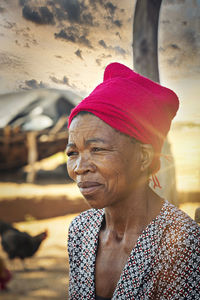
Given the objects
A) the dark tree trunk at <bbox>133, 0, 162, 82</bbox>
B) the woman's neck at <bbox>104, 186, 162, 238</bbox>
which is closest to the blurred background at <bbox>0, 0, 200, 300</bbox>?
the dark tree trunk at <bbox>133, 0, 162, 82</bbox>

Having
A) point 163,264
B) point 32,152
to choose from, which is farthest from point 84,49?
point 32,152

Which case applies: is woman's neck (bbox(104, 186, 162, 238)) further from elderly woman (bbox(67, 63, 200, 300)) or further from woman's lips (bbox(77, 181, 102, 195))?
woman's lips (bbox(77, 181, 102, 195))

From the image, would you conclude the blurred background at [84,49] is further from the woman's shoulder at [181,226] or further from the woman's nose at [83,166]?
the woman's nose at [83,166]

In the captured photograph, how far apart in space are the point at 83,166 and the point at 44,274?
298 centimetres

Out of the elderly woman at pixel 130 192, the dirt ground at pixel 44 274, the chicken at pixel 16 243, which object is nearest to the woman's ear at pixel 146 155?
the elderly woman at pixel 130 192

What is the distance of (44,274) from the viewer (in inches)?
144

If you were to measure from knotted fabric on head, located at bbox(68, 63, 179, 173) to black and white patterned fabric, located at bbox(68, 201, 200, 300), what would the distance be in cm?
34

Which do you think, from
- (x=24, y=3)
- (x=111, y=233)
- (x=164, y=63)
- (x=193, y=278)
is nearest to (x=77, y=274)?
(x=111, y=233)

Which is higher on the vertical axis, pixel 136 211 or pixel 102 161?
pixel 102 161

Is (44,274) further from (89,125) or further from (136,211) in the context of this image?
(89,125)

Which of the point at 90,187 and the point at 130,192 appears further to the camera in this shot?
the point at 130,192

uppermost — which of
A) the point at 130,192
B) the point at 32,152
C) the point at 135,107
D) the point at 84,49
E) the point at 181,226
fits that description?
the point at 84,49

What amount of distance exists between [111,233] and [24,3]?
8.20 ft

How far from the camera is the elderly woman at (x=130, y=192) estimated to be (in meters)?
1.24
